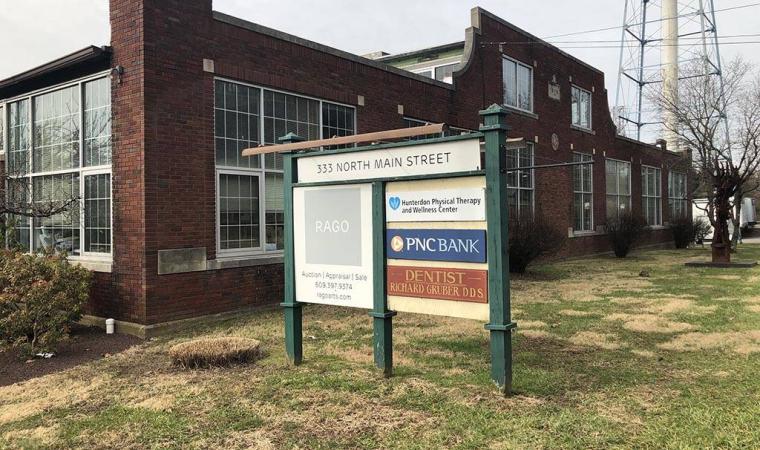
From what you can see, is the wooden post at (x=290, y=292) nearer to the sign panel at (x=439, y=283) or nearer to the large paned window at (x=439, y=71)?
the sign panel at (x=439, y=283)

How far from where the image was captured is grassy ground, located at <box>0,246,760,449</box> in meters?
4.22

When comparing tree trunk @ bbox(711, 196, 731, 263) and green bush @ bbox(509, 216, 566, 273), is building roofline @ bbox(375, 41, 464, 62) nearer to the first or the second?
green bush @ bbox(509, 216, 566, 273)

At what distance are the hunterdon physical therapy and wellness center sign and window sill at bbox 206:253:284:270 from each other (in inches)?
123

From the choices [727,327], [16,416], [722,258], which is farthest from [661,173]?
[16,416]

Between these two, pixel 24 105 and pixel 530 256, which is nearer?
pixel 24 105

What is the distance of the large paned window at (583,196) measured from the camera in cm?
2128

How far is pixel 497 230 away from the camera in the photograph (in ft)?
16.0

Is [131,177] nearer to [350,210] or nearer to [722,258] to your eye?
[350,210]

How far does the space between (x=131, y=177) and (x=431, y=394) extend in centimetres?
552

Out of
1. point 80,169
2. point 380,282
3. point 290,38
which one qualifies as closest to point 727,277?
point 290,38

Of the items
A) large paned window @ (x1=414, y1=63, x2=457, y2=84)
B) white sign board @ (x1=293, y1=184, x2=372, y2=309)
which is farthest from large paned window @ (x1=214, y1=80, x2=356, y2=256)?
large paned window @ (x1=414, y1=63, x2=457, y2=84)

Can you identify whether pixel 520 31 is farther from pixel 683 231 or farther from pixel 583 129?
pixel 683 231

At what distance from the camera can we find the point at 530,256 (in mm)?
14516

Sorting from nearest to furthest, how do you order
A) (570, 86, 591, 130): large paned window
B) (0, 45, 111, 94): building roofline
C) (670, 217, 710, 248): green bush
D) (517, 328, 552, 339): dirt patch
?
(517, 328, 552, 339): dirt patch → (0, 45, 111, 94): building roofline → (570, 86, 591, 130): large paned window → (670, 217, 710, 248): green bush
